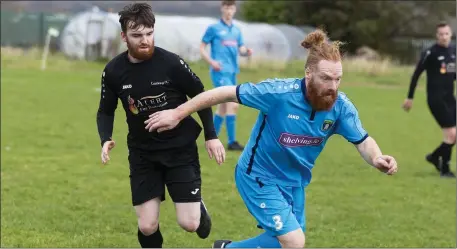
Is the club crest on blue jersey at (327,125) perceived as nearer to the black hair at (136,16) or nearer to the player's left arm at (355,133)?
the player's left arm at (355,133)

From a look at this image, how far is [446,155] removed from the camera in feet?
34.6

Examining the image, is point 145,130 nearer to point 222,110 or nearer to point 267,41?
point 222,110

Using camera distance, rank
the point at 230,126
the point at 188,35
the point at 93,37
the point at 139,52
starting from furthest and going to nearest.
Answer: the point at 188,35 → the point at 93,37 → the point at 230,126 → the point at 139,52

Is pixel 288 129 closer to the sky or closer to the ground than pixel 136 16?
closer to the ground

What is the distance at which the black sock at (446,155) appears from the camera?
413 inches

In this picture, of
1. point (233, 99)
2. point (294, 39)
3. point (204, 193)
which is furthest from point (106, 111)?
point (294, 39)

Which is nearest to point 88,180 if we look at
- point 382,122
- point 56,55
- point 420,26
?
point 382,122

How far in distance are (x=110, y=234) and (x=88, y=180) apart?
2.82 metres

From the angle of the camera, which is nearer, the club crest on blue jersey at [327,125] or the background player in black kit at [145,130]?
the club crest on blue jersey at [327,125]

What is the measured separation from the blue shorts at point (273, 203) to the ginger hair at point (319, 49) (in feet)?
2.85

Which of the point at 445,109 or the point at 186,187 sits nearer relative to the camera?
the point at 186,187

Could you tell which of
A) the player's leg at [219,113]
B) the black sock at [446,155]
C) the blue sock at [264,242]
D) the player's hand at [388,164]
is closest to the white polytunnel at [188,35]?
the player's leg at [219,113]

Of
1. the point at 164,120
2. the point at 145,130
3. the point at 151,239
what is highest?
the point at 164,120

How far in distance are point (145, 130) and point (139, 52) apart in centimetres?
60
